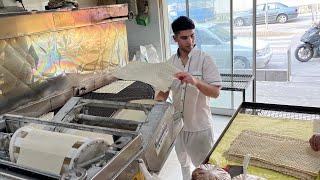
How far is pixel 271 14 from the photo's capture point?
4840 millimetres

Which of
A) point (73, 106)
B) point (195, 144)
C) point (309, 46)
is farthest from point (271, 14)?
point (73, 106)

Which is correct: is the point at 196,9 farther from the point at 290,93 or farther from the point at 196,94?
the point at 196,94

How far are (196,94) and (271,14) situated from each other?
337cm

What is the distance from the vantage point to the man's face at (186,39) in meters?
2.01

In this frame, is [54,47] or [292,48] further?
[292,48]

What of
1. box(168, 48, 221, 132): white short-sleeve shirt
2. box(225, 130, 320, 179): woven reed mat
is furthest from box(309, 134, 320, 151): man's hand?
box(168, 48, 221, 132): white short-sleeve shirt

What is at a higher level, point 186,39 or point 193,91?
point 186,39

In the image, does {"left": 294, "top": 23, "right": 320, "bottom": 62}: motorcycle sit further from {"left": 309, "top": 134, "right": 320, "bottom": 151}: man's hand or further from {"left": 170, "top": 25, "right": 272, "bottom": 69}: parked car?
{"left": 309, "top": 134, "right": 320, "bottom": 151}: man's hand

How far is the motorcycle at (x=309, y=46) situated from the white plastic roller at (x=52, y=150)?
535cm

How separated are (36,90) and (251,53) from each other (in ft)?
9.78

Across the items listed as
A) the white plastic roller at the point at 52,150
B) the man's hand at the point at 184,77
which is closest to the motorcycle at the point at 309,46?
the man's hand at the point at 184,77

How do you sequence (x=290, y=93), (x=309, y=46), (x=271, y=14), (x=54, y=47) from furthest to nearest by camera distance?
1. (x=309, y=46)
2. (x=290, y=93)
3. (x=271, y=14)
4. (x=54, y=47)

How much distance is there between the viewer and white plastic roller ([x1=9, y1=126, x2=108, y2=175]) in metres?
0.73

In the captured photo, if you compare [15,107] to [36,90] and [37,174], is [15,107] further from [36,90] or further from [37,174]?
[37,174]
